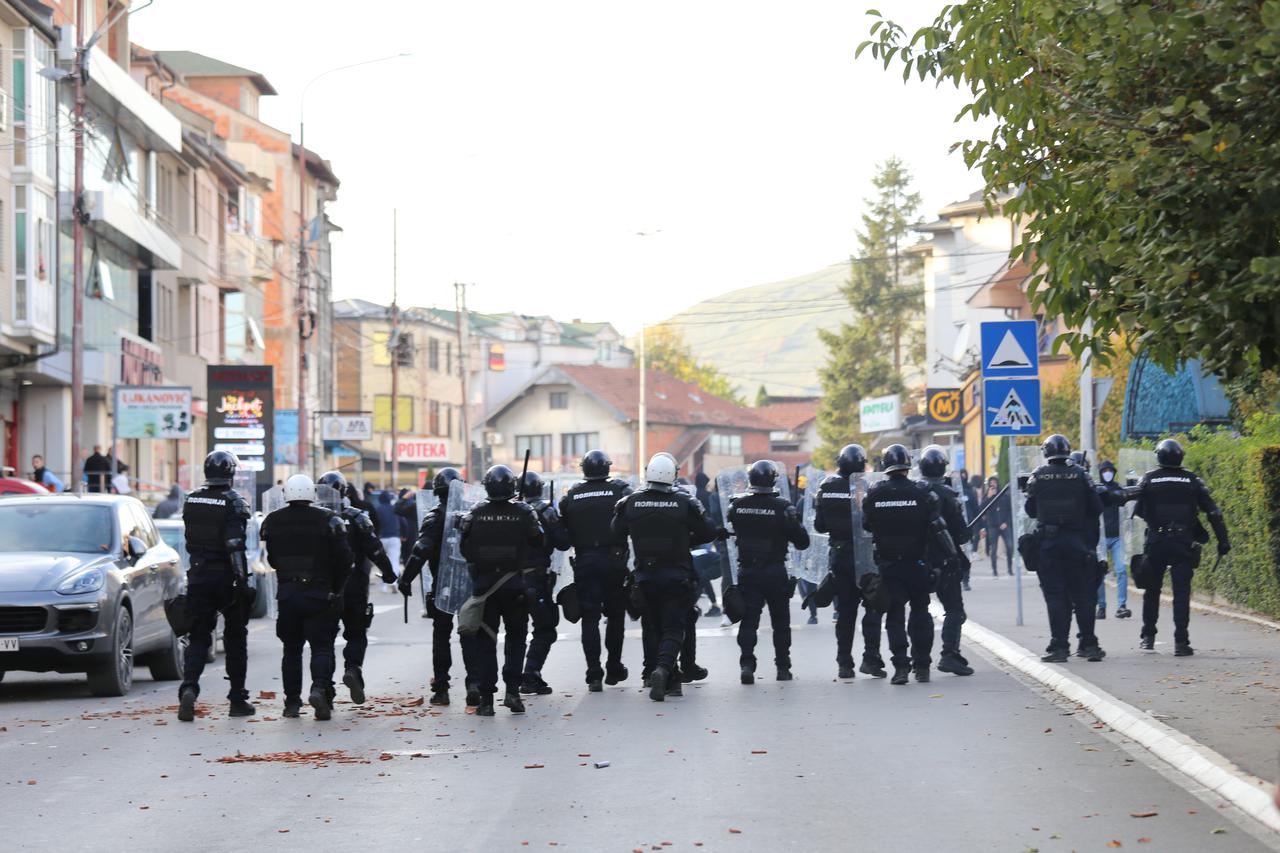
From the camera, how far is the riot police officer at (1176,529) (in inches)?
649

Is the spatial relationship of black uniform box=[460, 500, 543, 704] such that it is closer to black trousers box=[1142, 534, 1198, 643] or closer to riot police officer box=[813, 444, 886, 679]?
riot police officer box=[813, 444, 886, 679]

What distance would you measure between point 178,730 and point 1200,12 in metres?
8.18

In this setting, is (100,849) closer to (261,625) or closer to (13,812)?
(13,812)

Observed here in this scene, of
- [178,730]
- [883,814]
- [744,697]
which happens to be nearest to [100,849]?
[883,814]

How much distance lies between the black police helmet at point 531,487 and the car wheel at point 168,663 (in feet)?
12.0

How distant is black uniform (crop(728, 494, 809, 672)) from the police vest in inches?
45.9

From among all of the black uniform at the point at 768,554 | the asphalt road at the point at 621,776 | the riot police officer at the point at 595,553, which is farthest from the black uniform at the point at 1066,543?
the riot police officer at the point at 595,553

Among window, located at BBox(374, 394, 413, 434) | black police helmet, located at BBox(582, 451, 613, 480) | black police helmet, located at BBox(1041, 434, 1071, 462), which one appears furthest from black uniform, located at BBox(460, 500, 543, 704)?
window, located at BBox(374, 394, 413, 434)

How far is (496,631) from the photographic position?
1422cm

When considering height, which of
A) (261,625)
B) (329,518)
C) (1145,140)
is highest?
(1145,140)

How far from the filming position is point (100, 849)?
8.33 meters

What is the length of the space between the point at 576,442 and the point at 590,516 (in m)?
85.7

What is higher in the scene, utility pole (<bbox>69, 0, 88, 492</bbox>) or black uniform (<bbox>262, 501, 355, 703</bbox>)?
utility pole (<bbox>69, 0, 88, 492</bbox>)

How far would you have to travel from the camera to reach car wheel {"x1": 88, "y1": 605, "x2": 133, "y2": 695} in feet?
51.2
